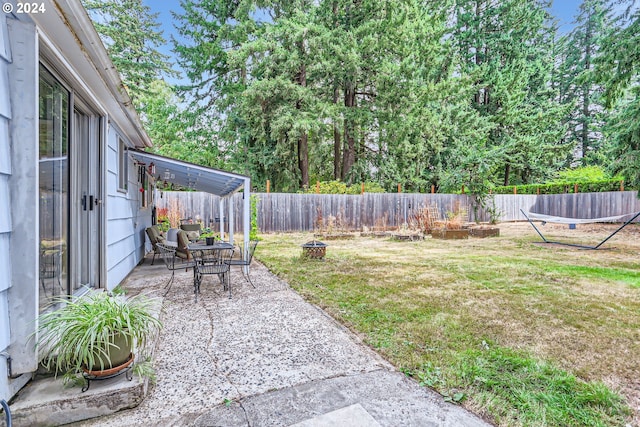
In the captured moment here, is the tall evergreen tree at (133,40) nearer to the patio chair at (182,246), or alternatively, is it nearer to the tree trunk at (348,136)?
the tree trunk at (348,136)

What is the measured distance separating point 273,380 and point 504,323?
2288 mm

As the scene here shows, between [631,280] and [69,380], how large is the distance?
657 cm

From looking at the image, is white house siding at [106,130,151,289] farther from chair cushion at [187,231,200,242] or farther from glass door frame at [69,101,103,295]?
chair cushion at [187,231,200,242]

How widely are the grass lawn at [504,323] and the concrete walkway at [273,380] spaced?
20 cm

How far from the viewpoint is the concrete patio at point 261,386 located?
172 cm

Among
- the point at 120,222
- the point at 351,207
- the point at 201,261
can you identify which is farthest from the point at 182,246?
the point at 351,207

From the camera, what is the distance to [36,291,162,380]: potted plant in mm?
1753

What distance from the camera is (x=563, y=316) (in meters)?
3.34

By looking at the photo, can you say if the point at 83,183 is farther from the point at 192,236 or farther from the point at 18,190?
the point at 192,236

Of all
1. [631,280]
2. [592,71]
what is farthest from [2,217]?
[592,71]

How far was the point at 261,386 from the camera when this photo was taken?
6.66ft

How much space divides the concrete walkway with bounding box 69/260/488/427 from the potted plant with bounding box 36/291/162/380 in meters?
0.28

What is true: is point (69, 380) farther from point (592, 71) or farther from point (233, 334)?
point (592, 71)

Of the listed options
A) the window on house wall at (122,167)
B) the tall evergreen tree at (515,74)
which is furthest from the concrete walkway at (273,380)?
the tall evergreen tree at (515,74)
